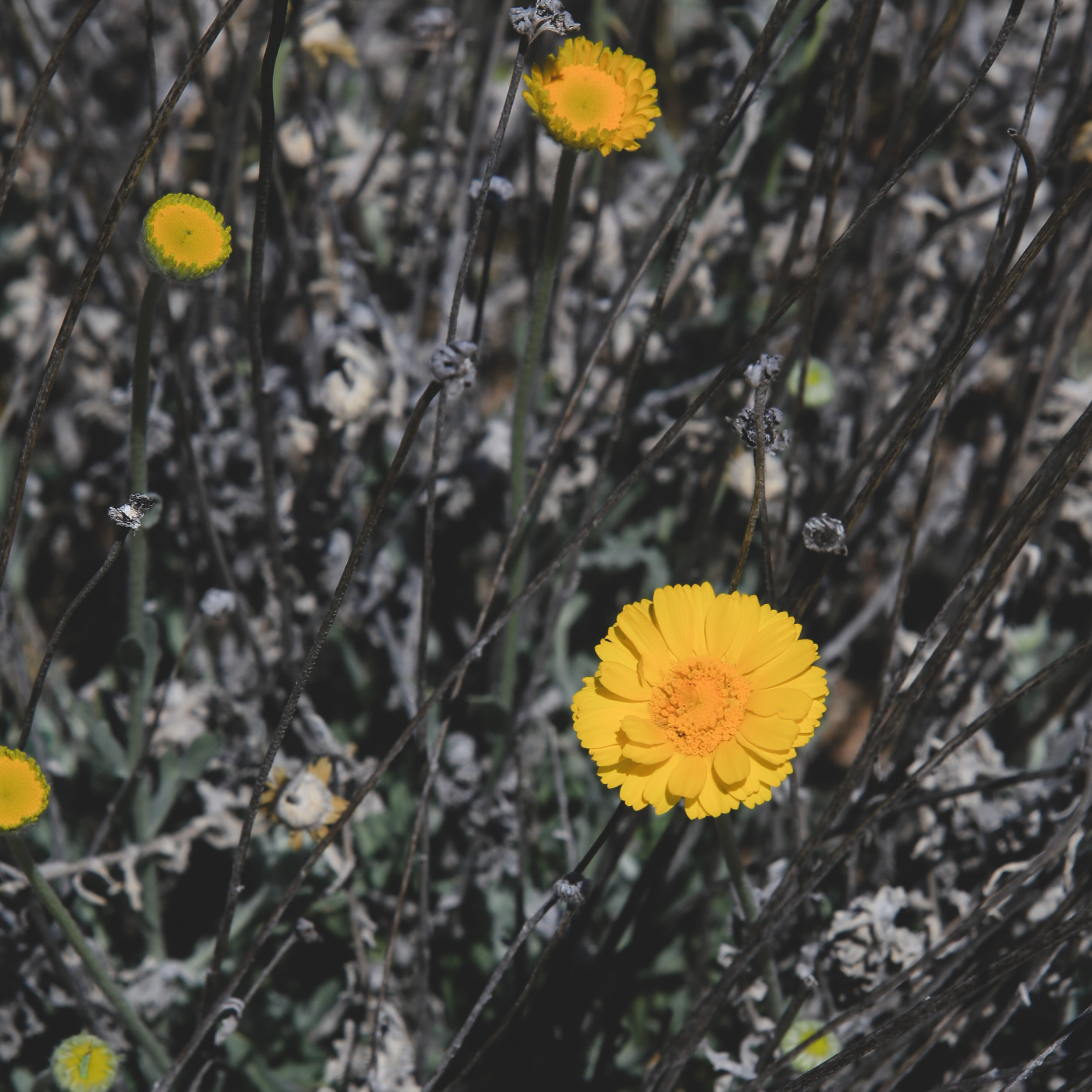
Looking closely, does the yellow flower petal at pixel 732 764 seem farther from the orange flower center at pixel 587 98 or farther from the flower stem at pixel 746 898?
the orange flower center at pixel 587 98

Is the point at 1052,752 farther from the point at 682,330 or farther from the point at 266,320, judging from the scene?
the point at 266,320

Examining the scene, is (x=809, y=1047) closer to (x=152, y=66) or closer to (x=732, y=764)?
(x=732, y=764)

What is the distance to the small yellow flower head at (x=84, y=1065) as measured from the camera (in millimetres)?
1221

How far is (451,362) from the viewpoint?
95cm

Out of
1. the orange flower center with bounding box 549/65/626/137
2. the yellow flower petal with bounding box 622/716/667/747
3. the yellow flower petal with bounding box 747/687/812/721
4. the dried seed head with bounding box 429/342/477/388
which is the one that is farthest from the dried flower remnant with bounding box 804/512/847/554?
the orange flower center with bounding box 549/65/626/137

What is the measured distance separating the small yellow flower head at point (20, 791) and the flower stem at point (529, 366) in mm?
705

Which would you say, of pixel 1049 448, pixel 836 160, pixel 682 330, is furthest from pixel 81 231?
pixel 1049 448

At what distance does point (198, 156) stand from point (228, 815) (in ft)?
5.66

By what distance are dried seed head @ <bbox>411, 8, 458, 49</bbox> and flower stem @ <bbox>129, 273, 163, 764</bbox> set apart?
79cm

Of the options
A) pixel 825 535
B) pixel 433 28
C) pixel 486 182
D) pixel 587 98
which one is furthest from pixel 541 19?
pixel 433 28

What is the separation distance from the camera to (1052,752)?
1.74 metres

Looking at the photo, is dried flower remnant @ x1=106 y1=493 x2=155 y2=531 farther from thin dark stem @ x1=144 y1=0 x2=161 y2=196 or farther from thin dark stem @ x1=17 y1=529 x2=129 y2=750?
thin dark stem @ x1=144 y1=0 x2=161 y2=196

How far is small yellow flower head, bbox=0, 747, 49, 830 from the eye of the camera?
3.34 ft

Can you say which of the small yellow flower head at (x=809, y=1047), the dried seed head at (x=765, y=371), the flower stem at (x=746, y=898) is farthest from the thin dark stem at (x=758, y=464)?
the small yellow flower head at (x=809, y=1047)
